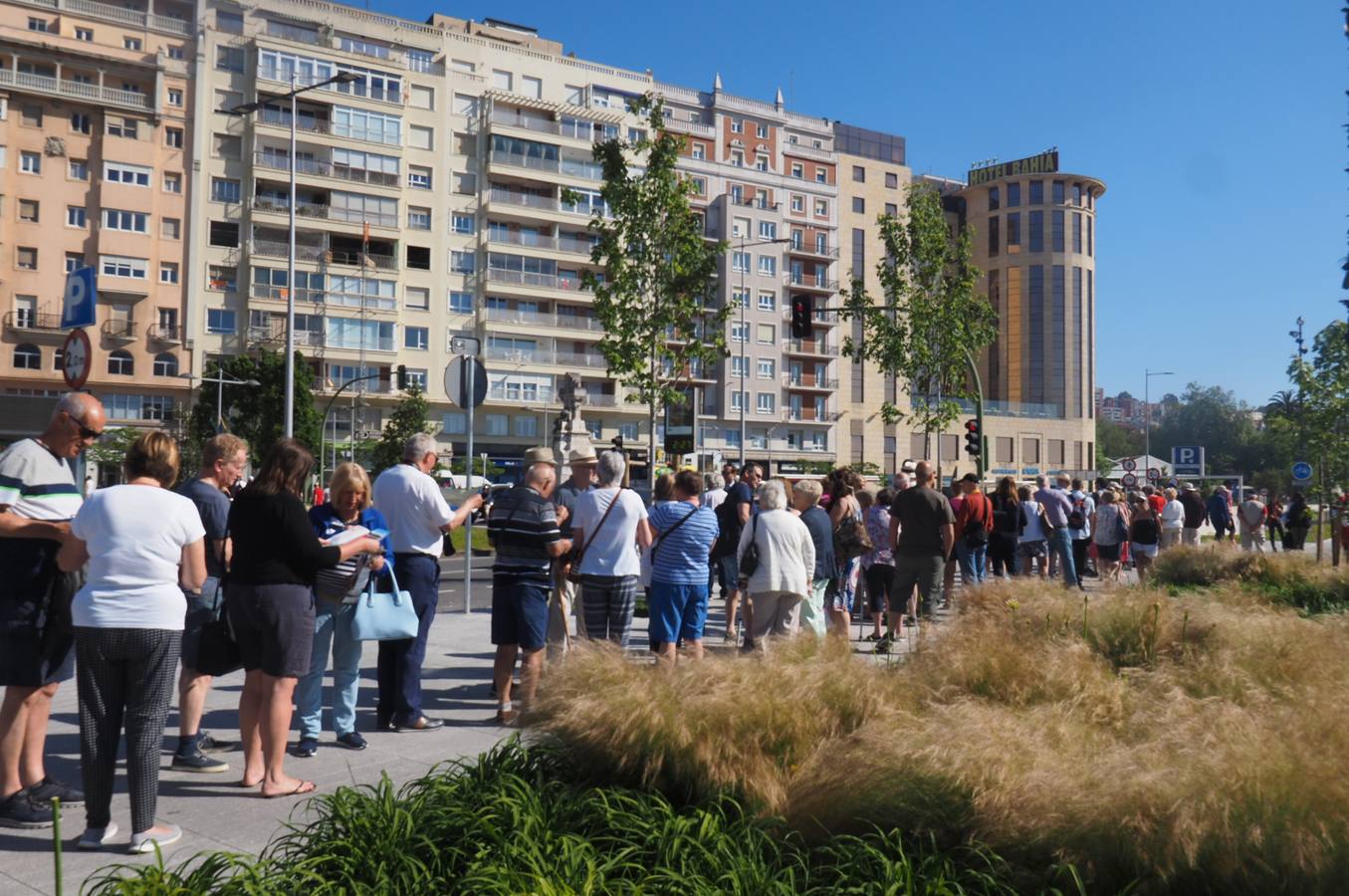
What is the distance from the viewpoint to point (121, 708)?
498 centimetres

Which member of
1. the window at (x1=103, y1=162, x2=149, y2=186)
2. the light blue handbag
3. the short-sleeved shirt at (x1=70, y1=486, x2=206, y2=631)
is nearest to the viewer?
the short-sleeved shirt at (x1=70, y1=486, x2=206, y2=631)

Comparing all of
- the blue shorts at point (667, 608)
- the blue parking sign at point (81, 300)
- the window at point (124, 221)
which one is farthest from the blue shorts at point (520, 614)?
the window at point (124, 221)

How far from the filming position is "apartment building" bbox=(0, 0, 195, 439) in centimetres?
5728

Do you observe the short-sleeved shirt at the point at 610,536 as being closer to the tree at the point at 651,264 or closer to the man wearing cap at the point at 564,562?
the man wearing cap at the point at 564,562

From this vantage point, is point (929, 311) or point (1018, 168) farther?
point (1018, 168)

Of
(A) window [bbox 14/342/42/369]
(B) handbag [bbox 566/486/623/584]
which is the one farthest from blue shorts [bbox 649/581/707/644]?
(A) window [bbox 14/342/42/369]

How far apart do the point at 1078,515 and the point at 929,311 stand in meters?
18.1

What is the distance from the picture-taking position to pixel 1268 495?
39469 mm

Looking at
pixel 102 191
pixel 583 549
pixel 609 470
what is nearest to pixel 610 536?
pixel 583 549

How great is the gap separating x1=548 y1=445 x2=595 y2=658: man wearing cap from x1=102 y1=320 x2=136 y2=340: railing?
56.4m

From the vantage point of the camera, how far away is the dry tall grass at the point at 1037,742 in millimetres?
3480

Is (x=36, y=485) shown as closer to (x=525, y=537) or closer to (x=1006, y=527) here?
(x=525, y=537)

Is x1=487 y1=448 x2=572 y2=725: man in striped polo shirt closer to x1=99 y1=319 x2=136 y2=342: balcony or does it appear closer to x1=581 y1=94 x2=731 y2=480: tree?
x1=581 y1=94 x2=731 y2=480: tree

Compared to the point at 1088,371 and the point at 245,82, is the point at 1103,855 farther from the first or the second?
the point at 1088,371
